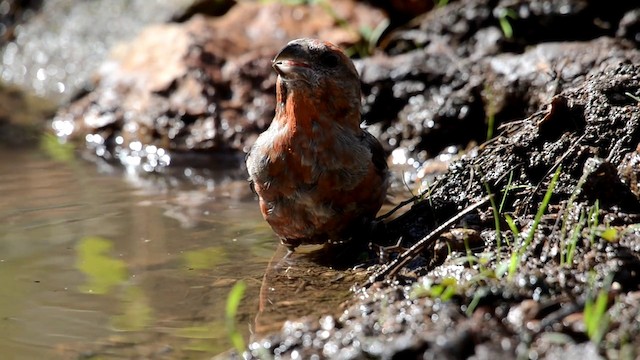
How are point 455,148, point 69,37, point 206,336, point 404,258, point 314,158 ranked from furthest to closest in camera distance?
point 69,37 → point 455,148 → point 314,158 → point 404,258 → point 206,336

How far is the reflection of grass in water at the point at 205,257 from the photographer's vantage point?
4.28 m

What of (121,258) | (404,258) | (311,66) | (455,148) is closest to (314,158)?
(311,66)

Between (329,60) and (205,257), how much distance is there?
3.86 feet

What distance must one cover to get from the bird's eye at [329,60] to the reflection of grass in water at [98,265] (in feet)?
4.52

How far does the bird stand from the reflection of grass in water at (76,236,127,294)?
783mm

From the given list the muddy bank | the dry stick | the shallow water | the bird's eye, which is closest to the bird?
the bird's eye

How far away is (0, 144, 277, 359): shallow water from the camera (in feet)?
10.9

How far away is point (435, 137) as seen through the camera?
6418 millimetres

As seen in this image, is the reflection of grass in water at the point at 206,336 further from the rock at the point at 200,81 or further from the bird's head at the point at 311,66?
the rock at the point at 200,81

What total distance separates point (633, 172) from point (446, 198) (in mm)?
828

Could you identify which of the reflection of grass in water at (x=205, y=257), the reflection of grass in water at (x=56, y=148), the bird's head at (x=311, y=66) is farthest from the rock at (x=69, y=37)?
the bird's head at (x=311, y=66)

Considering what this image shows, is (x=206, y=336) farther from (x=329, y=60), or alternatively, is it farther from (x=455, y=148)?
(x=455, y=148)

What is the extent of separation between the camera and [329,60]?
163 inches

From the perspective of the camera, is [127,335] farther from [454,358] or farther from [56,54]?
[56,54]
